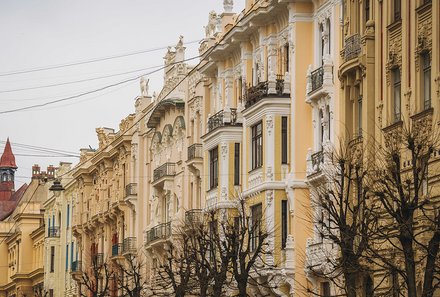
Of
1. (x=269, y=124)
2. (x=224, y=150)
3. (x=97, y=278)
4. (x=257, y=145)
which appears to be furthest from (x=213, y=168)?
(x=97, y=278)

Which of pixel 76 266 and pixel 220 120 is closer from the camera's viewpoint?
pixel 220 120

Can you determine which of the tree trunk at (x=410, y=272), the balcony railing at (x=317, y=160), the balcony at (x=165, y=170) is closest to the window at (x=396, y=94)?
the balcony railing at (x=317, y=160)

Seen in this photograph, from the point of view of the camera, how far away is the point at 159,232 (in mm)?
77062

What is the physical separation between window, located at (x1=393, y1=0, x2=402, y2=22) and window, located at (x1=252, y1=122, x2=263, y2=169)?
14.9 metres

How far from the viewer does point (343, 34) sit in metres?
50.8

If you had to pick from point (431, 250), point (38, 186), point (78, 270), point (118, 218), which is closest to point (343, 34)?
point (431, 250)

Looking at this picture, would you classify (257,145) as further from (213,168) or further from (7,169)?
(7,169)

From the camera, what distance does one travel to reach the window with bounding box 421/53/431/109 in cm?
4175

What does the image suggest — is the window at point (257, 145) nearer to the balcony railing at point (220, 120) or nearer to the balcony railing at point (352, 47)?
Result: the balcony railing at point (220, 120)

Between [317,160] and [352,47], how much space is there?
706cm

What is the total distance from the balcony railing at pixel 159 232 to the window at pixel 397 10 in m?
32.1

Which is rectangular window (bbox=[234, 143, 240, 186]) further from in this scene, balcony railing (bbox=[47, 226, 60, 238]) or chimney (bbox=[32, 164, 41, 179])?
chimney (bbox=[32, 164, 41, 179])

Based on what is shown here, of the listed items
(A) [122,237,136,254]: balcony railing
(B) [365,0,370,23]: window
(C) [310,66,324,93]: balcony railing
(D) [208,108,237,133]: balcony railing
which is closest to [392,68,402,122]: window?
(B) [365,0,370,23]: window

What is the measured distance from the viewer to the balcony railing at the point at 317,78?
53.2 meters
